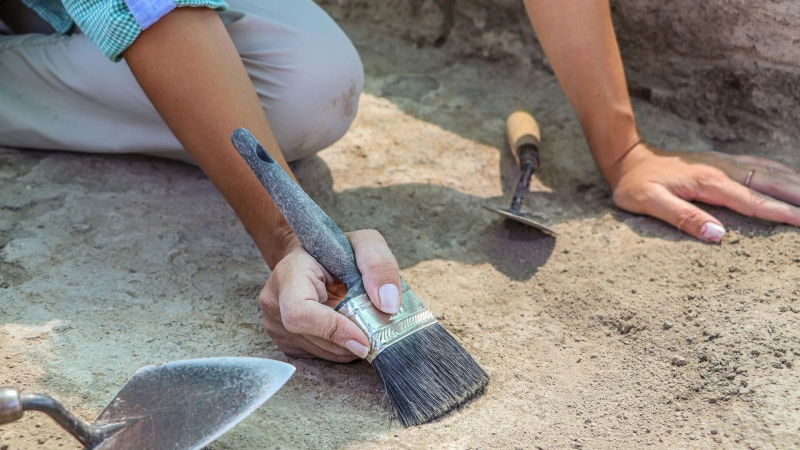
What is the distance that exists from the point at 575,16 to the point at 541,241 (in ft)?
1.90

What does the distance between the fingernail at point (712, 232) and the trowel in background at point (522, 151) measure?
1.18ft

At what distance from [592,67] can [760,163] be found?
0.51 metres

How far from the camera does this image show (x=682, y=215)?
186cm

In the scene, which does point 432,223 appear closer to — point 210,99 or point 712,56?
point 210,99

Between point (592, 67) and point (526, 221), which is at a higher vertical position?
point (592, 67)

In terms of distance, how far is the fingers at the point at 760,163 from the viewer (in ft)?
6.27

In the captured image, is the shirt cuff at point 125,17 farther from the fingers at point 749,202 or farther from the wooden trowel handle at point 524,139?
the fingers at point 749,202

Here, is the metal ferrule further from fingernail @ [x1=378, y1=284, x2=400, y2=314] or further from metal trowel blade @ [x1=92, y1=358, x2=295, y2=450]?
metal trowel blade @ [x1=92, y1=358, x2=295, y2=450]

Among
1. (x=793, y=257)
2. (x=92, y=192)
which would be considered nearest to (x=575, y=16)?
(x=793, y=257)

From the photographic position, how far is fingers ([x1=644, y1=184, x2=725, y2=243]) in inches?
71.5

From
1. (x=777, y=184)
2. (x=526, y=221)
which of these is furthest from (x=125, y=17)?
(x=777, y=184)

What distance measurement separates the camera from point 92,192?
1.93m

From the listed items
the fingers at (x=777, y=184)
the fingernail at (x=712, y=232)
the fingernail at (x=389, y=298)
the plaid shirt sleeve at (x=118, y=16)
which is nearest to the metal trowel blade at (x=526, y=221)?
the fingernail at (x=712, y=232)

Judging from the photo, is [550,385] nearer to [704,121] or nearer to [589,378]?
[589,378]
